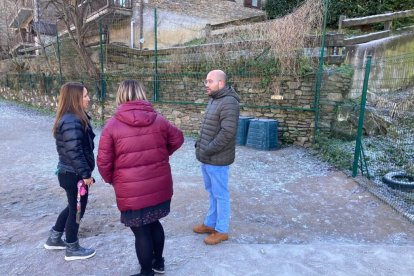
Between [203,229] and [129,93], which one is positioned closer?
[129,93]

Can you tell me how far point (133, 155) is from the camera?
239 centimetres

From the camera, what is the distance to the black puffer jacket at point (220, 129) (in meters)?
3.04

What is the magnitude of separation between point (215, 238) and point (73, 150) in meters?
1.60

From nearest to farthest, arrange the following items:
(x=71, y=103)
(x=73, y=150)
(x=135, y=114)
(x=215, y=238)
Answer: (x=135, y=114)
(x=73, y=150)
(x=71, y=103)
(x=215, y=238)

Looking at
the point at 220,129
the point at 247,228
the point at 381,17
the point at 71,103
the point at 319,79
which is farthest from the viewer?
the point at 381,17

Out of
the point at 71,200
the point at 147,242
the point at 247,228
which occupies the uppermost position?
the point at 71,200

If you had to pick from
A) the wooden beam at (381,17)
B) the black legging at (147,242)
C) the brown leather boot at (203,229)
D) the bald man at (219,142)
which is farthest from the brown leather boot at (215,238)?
the wooden beam at (381,17)

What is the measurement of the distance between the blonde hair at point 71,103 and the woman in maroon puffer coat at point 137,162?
0.49m

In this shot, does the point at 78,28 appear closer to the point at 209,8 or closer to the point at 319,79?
the point at 209,8

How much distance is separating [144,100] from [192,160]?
14.3 feet

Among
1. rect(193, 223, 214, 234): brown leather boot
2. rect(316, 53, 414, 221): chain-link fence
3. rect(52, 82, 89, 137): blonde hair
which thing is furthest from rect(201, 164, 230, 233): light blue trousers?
rect(316, 53, 414, 221): chain-link fence

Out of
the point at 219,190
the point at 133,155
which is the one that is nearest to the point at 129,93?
the point at 133,155

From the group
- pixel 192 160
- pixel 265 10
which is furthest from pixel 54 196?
pixel 265 10

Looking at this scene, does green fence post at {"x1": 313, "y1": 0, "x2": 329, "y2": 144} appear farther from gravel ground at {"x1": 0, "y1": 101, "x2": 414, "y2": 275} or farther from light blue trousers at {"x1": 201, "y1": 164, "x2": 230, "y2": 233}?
light blue trousers at {"x1": 201, "y1": 164, "x2": 230, "y2": 233}
